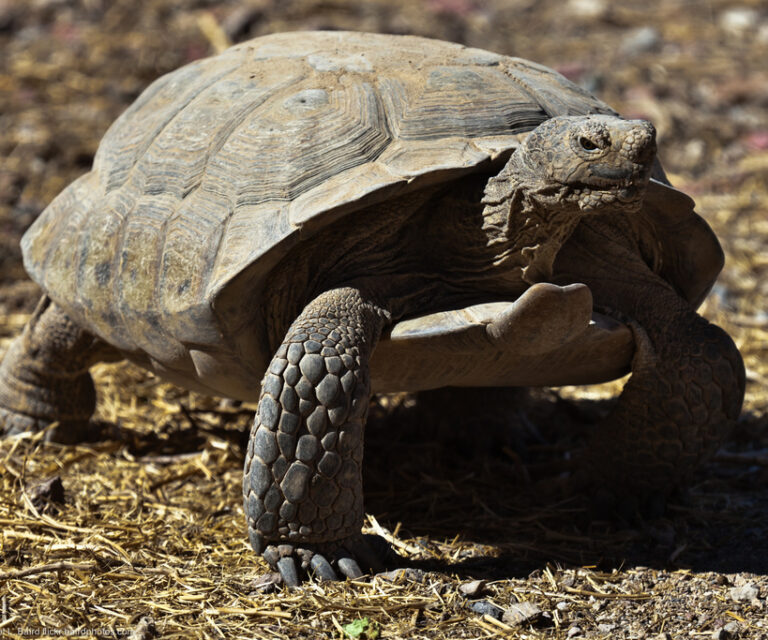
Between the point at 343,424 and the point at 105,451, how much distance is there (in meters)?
1.71

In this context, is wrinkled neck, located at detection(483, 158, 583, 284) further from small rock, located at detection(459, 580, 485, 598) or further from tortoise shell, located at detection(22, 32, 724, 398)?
small rock, located at detection(459, 580, 485, 598)

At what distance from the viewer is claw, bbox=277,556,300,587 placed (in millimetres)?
2799

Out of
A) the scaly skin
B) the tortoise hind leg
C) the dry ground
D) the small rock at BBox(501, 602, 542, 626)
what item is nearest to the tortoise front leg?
the dry ground

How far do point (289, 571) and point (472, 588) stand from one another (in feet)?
1.71

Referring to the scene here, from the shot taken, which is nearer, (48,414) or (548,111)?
(548,111)

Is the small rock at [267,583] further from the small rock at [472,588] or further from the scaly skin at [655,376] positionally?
the scaly skin at [655,376]

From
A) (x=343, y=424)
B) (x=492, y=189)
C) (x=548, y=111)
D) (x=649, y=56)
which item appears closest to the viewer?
(x=343, y=424)

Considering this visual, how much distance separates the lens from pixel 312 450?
273 cm

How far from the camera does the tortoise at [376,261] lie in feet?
9.07

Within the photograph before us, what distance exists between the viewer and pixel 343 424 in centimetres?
275

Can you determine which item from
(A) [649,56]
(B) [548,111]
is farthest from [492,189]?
(A) [649,56]

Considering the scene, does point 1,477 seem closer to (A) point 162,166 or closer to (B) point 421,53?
(A) point 162,166

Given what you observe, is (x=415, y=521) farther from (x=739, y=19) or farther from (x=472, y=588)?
(x=739, y=19)

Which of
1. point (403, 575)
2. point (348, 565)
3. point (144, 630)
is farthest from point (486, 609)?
point (144, 630)
